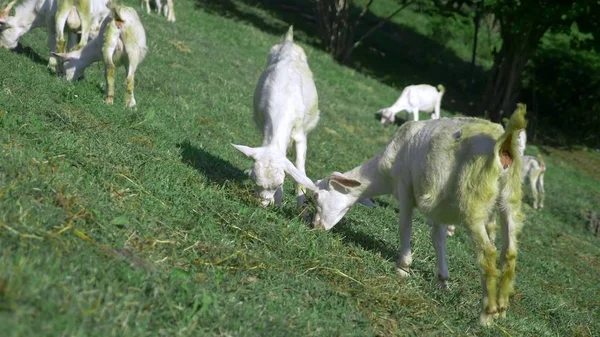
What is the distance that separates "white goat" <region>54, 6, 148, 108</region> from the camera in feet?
32.7

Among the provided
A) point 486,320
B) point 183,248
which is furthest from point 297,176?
point 486,320

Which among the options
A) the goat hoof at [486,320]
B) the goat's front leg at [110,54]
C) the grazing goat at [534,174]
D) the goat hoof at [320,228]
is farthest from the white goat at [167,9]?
the goat hoof at [486,320]

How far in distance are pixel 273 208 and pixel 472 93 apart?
24639 millimetres

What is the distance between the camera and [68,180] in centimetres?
603

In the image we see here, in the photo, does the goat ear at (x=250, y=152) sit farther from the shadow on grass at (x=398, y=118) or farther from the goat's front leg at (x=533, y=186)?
the shadow on grass at (x=398, y=118)

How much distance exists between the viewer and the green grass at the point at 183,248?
4.36 m

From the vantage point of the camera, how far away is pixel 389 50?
32938mm

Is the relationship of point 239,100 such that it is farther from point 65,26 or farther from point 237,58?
point 237,58

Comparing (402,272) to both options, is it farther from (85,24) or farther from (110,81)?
(85,24)

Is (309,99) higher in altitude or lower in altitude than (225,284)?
higher

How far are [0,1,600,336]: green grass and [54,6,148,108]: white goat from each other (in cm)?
34

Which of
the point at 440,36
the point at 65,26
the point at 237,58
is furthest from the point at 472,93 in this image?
the point at 65,26

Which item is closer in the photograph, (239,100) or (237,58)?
(239,100)

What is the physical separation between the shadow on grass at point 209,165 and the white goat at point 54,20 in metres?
3.53
